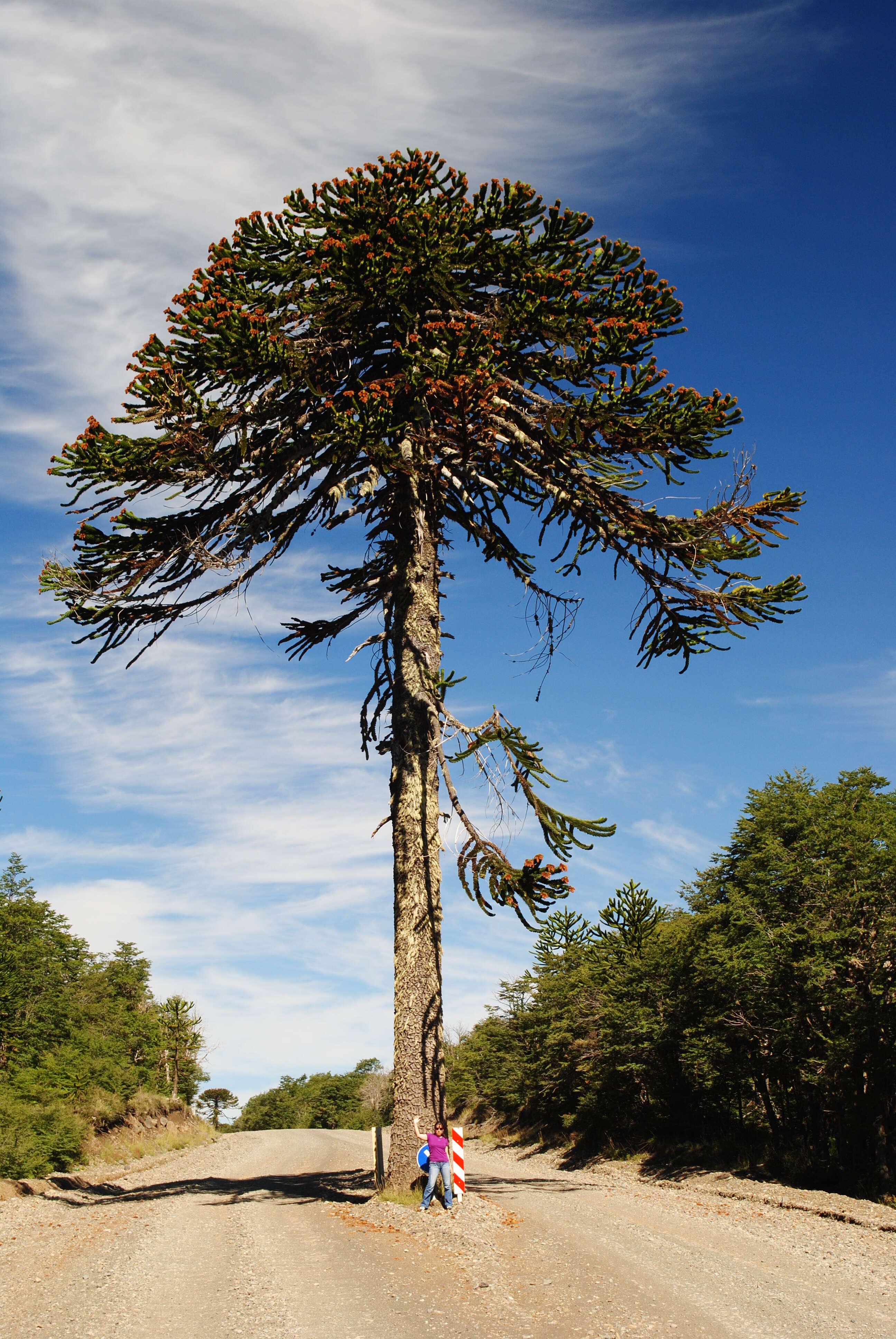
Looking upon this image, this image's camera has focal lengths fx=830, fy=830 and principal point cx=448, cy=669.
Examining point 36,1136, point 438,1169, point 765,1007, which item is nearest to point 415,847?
point 438,1169

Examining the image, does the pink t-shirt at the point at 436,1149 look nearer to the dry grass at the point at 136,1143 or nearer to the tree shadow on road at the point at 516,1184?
the tree shadow on road at the point at 516,1184

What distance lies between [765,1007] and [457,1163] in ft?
26.8

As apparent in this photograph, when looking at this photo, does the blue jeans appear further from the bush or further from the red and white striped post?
the bush

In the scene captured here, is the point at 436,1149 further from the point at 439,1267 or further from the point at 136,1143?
the point at 136,1143

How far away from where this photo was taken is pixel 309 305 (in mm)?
11922

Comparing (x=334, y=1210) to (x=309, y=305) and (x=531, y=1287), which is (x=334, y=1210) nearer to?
(x=531, y=1287)

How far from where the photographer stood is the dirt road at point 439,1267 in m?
5.68

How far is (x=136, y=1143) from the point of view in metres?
24.3

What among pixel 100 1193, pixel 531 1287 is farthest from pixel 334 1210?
pixel 100 1193

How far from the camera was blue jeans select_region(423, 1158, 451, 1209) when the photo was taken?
31.0 ft

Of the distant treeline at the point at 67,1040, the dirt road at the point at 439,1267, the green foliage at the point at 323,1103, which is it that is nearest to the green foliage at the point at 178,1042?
the distant treeline at the point at 67,1040

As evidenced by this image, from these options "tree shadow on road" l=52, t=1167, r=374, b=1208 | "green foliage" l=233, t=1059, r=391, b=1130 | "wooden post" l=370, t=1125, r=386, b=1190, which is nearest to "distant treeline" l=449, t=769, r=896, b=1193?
"wooden post" l=370, t=1125, r=386, b=1190

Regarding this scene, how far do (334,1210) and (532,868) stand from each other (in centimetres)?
514

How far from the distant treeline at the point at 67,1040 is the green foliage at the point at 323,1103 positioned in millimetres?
17386
